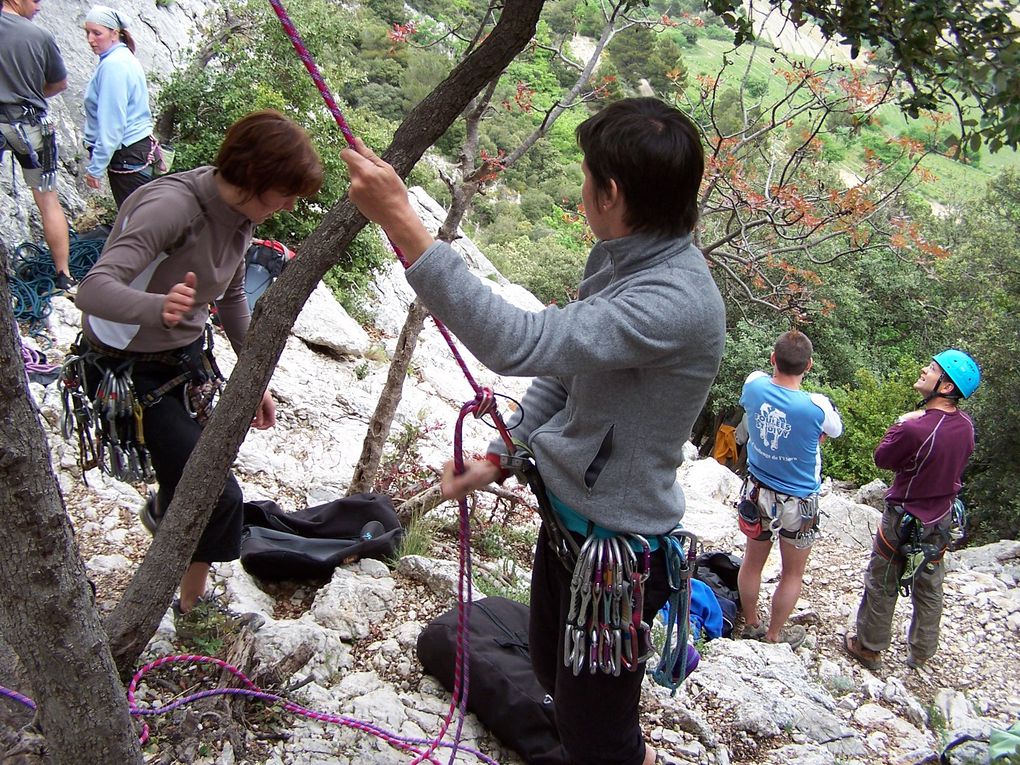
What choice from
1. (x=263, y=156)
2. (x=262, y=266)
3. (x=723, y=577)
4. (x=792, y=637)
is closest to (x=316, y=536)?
(x=262, y=266)

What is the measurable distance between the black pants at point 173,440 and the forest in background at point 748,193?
2116mm

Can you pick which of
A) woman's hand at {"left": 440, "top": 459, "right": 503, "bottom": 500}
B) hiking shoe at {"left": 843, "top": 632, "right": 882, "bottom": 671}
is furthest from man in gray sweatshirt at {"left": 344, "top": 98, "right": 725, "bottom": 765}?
hiking shoe at {"left": 843, "top": 632, "right": 882, "bottom": 671}

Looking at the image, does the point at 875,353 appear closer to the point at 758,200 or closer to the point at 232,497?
the point at 758,200

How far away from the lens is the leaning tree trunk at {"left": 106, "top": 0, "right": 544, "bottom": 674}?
2188 millimetres

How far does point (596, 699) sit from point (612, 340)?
0.99m

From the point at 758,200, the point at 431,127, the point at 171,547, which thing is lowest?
the point at 171,547

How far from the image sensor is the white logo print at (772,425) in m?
4.29

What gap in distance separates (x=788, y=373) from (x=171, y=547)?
3.37 meters

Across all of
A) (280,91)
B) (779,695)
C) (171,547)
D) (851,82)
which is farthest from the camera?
(280,91)

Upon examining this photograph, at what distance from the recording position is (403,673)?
306cm

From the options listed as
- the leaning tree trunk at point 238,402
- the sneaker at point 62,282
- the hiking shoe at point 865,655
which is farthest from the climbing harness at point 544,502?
the sneaker at point 62,282

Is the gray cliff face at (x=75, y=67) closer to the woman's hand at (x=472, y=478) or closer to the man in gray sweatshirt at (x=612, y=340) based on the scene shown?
the woman's hand at (x=472, y=478)

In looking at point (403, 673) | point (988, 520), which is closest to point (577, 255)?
point (988, 520)

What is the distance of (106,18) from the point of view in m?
4.93
